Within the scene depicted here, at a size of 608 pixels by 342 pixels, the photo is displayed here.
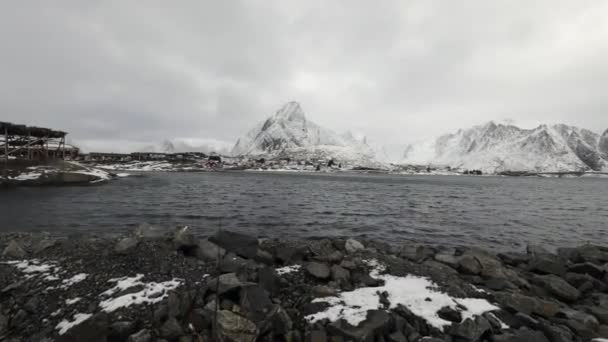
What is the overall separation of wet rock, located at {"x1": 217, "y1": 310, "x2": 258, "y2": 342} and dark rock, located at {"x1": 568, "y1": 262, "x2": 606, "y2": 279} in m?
15.3

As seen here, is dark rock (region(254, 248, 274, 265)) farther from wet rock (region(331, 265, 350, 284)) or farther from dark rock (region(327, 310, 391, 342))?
dark rock (region(327, 310, 391, 342))

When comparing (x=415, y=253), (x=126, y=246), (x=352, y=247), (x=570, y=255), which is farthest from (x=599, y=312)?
(x=126, y=246)

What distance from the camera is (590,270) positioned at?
11.7 meters

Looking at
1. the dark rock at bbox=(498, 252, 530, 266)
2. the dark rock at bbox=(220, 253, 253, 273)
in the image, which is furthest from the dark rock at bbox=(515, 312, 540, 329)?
the dark rock at bbox=(220, 253, 253, 273)

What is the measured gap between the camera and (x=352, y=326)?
6387 millimetres

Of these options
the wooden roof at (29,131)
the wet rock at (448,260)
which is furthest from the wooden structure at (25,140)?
the wet rock at (448,260)

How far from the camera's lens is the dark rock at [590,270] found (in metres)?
11.5

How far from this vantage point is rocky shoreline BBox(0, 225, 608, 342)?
20.3ft

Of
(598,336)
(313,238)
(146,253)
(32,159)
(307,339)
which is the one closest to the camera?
(307,339)

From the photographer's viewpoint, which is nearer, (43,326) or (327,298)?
(43,326)

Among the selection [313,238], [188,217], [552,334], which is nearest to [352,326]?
[552,334]

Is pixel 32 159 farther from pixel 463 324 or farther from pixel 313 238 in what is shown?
pixel 463 324

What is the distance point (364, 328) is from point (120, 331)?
5.92 m

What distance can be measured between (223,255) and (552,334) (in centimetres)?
1087
